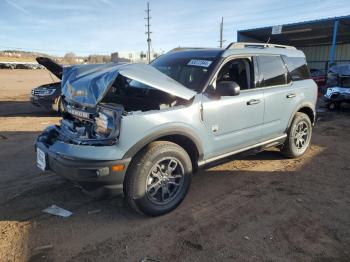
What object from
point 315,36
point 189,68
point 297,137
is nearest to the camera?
point 189,68

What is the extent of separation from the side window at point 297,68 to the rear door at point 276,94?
0.47 ft

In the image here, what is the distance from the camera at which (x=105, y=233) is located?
3.47m

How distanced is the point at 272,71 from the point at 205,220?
8.85 feet

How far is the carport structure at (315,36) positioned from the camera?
21000 millimetres

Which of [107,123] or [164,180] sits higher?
[107,123]

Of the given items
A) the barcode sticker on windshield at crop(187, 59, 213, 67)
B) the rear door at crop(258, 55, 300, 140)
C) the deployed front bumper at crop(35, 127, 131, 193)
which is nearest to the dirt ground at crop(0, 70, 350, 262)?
the deployed front bumper at crop(35, 127, 131, 193)

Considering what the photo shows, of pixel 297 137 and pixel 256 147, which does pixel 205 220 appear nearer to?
pixel 256 147

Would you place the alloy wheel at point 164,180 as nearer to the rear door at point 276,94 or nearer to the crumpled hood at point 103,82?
the crumpled hood at point 103,82

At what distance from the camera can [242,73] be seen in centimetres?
480

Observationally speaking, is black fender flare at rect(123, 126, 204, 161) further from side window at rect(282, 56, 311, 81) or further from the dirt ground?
side window at rect(282, 56, 311, 81)

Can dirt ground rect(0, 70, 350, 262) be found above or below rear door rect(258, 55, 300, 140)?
below

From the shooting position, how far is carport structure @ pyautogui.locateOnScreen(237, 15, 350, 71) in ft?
68.9

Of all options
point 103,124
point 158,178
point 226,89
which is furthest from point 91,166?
point 226,89

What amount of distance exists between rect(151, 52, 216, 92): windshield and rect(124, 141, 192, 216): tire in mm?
934
